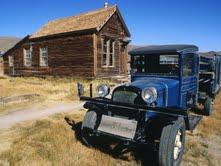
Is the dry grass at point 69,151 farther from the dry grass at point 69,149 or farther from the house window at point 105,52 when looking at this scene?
the house window at point 105,52

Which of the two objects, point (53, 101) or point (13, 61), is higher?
point (13, 61)

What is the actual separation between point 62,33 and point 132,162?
1643 centimetres

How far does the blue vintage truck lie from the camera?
16.6 ft

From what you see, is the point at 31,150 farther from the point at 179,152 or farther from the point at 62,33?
the point at 62,33

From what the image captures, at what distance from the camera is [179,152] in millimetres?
5492

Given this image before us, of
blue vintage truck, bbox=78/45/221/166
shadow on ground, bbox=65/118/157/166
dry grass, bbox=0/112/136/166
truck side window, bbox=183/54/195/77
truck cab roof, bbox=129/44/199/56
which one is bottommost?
shadow on ground, bbox=65/118/157/166

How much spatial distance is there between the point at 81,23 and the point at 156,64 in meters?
13.9

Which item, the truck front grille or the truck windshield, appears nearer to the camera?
the truck front grille

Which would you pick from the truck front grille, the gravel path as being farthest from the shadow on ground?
the gravel path

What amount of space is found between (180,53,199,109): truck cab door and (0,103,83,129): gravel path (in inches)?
181

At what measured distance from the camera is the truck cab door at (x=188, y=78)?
6.95 meters

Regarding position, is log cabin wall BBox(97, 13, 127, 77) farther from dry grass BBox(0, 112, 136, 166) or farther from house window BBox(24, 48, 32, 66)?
dry grass BBox(0, 112, 136, 166)

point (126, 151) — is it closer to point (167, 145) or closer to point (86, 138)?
point (86, 138)

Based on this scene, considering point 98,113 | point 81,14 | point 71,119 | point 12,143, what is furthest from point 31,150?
point 81,14
